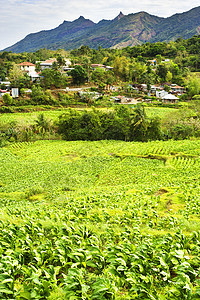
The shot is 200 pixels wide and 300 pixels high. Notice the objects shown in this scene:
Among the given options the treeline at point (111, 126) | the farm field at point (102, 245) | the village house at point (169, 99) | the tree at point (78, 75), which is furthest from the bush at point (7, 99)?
the village house at point (169, 99)

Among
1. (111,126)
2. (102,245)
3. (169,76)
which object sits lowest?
(111,126)

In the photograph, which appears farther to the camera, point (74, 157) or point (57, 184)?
point (74, 157)

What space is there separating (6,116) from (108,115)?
1976cm

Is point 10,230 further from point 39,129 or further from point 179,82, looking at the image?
point 179,82

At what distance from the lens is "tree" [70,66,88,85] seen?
59.8m

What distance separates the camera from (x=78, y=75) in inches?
2378

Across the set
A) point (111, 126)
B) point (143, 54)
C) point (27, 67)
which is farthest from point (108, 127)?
point (143, 54)

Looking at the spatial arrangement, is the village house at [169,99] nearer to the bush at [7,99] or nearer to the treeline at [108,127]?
the treeline at [108,127]

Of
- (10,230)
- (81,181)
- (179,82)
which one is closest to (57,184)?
(81,181)

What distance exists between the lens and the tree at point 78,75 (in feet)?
196

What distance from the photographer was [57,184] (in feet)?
56.3

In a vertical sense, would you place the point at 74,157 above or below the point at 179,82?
below

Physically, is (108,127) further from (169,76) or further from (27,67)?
(27,67)

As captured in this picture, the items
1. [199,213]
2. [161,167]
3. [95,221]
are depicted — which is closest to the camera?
[95,221]
